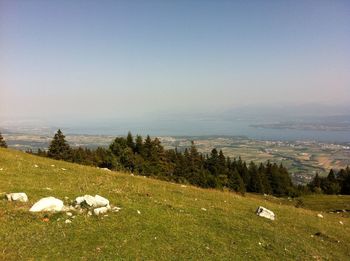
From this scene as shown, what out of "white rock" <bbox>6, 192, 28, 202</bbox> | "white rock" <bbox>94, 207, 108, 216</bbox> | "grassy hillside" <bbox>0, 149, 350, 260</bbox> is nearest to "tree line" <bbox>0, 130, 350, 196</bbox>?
"grassy hillside" <bbox>0, 149, 350, 260</bbox>

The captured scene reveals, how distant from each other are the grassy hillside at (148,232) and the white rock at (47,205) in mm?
429

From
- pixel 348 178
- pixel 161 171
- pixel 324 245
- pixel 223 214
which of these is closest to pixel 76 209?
pixel 223 214

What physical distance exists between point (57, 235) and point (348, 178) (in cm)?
10832

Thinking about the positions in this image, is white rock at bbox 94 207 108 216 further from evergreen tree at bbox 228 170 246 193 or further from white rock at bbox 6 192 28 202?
evergreen tree at bbox 228 170 246 193

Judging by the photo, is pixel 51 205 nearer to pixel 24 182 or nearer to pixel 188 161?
pixel 24 182

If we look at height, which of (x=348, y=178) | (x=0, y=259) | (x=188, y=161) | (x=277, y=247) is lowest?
(x=348, y=178)

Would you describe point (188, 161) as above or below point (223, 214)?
below

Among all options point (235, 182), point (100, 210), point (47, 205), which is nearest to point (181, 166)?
point (235, 182)

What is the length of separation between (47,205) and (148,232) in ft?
15.4

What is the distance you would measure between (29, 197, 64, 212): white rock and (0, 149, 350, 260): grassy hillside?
429mm

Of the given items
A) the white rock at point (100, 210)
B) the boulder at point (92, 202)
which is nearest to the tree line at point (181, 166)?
the boulder at point (92, 202)

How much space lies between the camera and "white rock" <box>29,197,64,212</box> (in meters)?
14.8

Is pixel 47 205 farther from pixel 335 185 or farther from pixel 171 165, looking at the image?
pixel 335 185

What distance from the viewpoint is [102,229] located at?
1402cm
